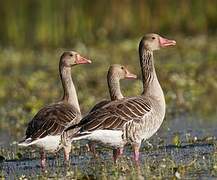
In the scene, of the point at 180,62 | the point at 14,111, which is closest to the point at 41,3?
the point at 180,62

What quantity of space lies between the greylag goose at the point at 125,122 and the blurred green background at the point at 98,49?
4892mm

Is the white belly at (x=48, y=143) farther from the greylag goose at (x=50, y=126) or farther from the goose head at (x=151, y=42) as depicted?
the goose head at (x=151, y=42)

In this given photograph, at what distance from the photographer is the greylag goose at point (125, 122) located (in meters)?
12.1

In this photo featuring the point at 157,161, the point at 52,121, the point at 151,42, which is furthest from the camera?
the point at 151,42

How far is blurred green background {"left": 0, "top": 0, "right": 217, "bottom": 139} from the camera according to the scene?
20.5m

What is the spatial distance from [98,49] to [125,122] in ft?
54.3

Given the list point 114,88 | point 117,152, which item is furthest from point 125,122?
point 114,88

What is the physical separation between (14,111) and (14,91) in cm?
288

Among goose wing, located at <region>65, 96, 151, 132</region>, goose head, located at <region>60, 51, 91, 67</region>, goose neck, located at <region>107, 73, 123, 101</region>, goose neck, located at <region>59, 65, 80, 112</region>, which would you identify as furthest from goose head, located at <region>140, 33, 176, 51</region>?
goose neck, located at <region>59, 65, 80, 112</region>

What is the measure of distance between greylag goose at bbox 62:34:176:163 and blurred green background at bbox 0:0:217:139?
16.1ft

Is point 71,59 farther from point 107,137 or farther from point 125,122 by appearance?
point 107,137

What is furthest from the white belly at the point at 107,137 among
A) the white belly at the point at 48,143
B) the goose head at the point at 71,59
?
the goose head at the point at 71,59

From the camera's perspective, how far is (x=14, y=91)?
75.0 ft

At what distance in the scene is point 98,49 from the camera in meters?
29.0
